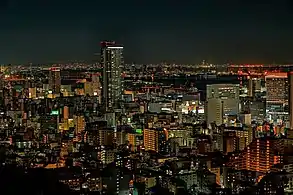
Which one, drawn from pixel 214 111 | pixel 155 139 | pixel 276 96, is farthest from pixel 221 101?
pixel 155 139

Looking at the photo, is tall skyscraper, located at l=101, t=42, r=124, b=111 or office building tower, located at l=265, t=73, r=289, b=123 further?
tall skyscraper, located at l=101, t=42, r=124, b=111

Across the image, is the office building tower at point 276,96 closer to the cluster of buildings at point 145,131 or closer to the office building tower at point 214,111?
the cluster of buildings at point 145,131

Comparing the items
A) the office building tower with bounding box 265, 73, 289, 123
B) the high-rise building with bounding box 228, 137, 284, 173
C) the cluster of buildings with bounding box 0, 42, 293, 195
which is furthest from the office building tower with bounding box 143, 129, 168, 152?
the office building tower with bounding box 265, 73, 289, 123

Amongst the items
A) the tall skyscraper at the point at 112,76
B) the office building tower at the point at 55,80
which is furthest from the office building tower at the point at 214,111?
the office building tower at the point at 55,80

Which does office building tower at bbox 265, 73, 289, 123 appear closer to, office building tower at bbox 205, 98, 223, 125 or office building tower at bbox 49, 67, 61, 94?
office building tower at bbox 205, 98, 223, 125

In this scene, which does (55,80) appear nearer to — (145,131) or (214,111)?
(145,131)

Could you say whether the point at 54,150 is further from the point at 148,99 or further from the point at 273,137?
the point at 148,99
